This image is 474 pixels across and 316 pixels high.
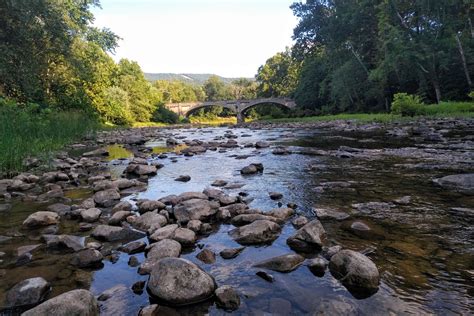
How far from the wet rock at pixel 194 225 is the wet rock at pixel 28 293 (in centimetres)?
180

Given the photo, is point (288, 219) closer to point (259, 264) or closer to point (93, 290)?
point (259, 264)

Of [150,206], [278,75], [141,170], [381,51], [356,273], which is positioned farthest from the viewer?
[278,75]

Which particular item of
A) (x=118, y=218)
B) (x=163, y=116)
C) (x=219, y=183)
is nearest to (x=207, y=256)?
(x=118, y=218)

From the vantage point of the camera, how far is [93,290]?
3.16m

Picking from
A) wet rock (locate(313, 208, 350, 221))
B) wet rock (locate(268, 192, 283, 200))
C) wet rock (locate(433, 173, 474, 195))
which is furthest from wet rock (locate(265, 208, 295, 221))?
wet rock (locate(433, 173, 474, 195))

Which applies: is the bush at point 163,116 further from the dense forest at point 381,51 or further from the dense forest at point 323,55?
the dense forest at point 381,51

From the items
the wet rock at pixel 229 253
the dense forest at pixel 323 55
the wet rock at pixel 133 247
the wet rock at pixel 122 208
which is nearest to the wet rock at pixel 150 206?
the wet rock at pixel 122 208

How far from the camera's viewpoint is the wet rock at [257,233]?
4.19 m

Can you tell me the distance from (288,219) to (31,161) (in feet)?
28.6

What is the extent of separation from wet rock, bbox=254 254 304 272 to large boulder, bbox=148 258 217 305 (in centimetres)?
65

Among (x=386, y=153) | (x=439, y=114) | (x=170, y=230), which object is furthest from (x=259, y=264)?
(x=439, y=114)

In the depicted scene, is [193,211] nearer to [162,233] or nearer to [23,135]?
[162,233]

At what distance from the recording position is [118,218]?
4.91 metres

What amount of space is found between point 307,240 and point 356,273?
0.89 metres
